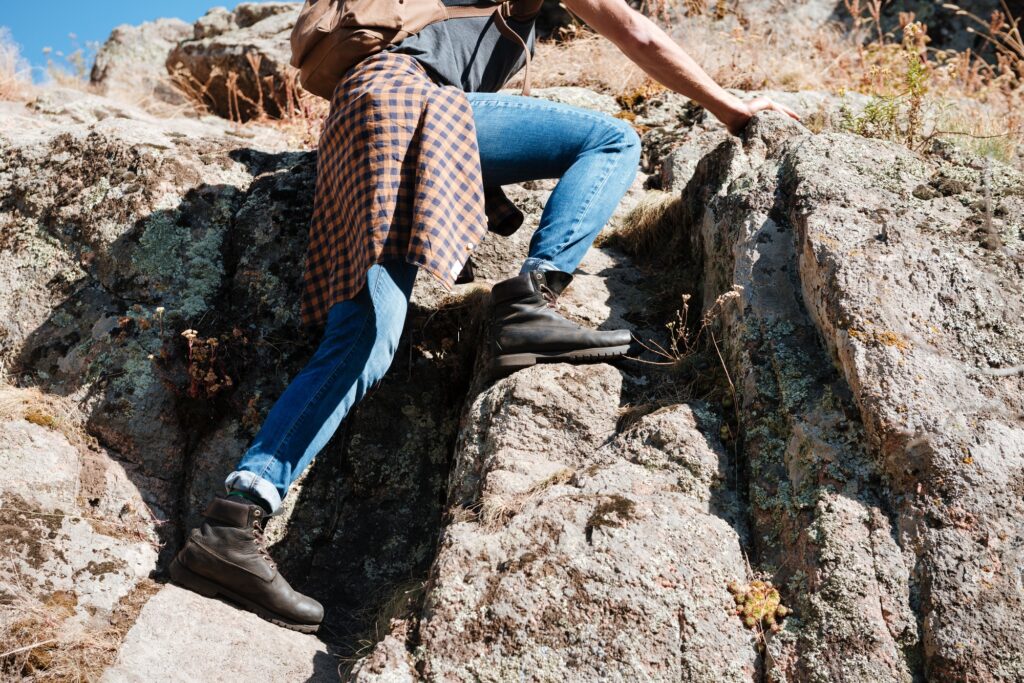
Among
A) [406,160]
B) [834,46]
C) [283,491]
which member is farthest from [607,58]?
[283,491]

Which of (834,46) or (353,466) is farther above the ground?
(834,46)

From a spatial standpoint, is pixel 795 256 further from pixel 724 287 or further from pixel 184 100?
pixel 184 100

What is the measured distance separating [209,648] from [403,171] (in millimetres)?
1636

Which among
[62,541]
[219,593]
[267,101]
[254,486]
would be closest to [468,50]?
[254,486]

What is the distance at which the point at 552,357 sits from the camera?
123 inches

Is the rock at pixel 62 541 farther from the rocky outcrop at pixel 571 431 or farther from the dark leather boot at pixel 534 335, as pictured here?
the dark leather boot at pixel 534 335

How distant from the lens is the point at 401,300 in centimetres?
294

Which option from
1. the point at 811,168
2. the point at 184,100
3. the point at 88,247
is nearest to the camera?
the point at 811,168

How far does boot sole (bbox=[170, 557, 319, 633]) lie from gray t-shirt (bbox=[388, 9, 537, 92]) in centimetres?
192

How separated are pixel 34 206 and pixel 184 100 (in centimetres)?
365

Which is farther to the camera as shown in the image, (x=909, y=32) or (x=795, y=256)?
(x=909, y=32)

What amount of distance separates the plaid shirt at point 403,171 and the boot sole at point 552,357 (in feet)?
1.42

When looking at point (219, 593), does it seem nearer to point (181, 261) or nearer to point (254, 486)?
point (254, 486)

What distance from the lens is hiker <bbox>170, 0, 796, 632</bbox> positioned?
2783 mm
